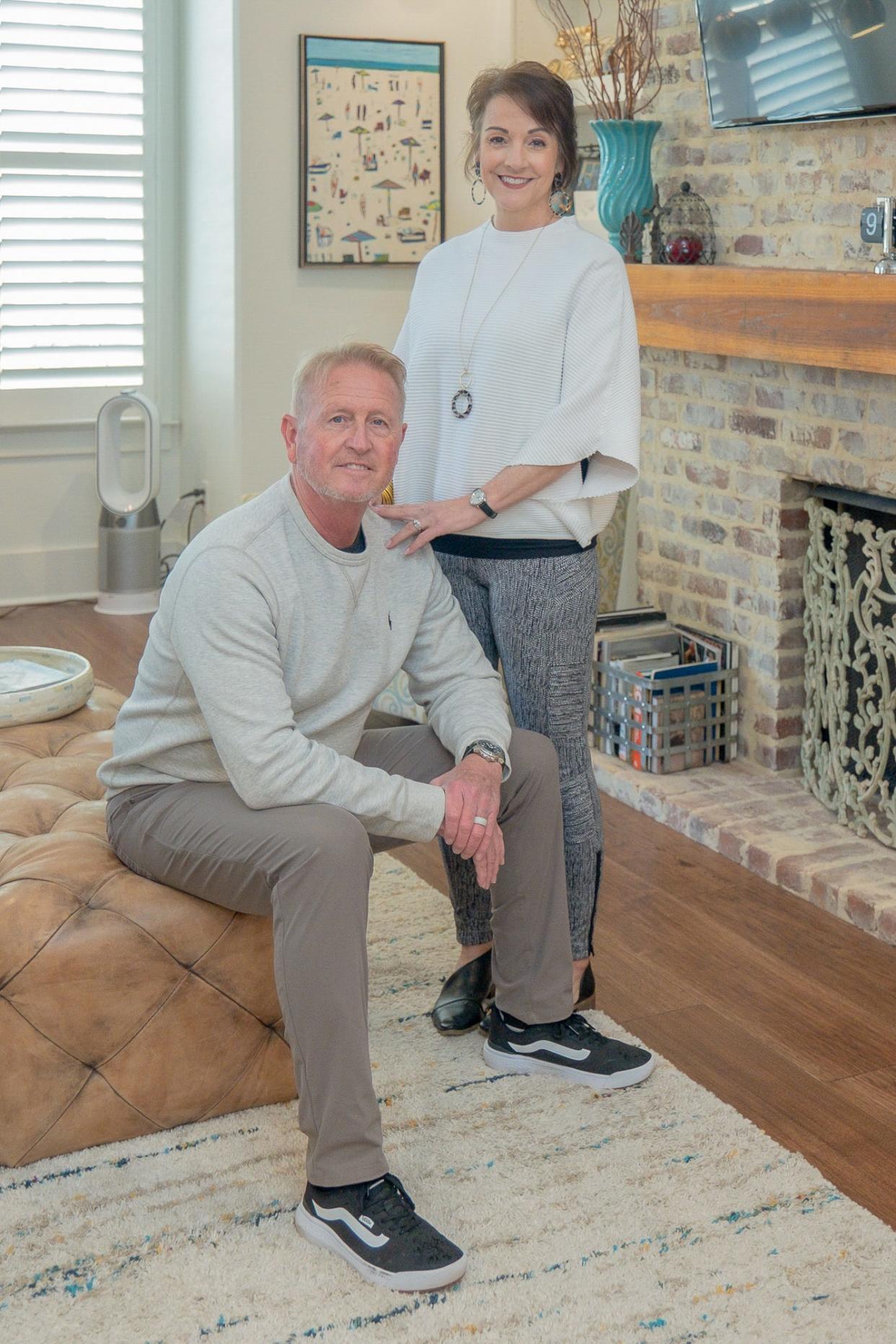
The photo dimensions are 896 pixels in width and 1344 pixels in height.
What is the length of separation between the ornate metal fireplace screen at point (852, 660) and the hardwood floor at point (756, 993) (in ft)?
1.08

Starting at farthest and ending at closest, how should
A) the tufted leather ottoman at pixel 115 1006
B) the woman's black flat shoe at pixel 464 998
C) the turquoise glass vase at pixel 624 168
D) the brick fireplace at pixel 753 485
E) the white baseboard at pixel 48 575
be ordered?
the white baseboard at pixel 48 575
the turquoise glass vase at pixel 624 168
the brick fireplace at pixel 753 485
the woman's black flat shoe at pixel 464 998
the tufted leather ottoman at pixel 115 1006

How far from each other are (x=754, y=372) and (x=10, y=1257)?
2.54 m

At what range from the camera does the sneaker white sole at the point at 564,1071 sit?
89.0 inches

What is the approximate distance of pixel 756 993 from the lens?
8.55 ft

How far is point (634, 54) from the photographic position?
3.68 metres

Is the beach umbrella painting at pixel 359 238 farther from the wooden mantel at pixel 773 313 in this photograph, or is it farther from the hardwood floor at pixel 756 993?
the hardwood floor at pixel 756 993

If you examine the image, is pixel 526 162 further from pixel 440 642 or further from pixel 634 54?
pixel 634 54

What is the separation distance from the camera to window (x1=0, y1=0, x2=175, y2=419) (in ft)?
16.9

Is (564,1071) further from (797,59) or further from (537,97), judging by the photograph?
(797,59)

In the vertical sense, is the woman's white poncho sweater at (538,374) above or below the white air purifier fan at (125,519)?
above

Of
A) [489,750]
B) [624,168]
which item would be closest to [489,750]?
[489,750]

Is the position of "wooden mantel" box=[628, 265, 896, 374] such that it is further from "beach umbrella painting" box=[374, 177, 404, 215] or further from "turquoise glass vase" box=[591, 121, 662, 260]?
"beach umbrella painting" box=[374, 177, 404, 215]

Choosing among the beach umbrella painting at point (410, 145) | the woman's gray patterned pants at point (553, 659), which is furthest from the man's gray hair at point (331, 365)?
the beach umbrella painting at point (410, 145)

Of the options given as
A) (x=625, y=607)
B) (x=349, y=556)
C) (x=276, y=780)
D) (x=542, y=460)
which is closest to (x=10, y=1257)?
(x=276, y=780)
